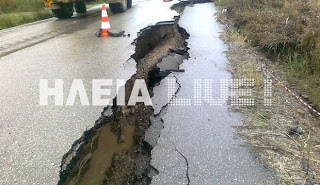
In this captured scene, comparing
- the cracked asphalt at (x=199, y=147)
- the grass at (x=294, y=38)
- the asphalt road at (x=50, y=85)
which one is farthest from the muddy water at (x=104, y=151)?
the grass at (x=294, y=38)

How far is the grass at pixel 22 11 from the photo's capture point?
30.9 feet

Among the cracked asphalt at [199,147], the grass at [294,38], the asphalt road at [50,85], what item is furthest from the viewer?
the grass at [294,38]

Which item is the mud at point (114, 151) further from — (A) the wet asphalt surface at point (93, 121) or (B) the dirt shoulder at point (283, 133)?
(B) the dirt shoulder at point (283, 133)

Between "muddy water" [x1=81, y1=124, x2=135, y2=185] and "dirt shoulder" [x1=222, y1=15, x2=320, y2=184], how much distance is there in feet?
4.21

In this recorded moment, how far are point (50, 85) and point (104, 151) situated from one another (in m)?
1.48

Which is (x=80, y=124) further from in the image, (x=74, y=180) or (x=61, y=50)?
(x=61, y=50)

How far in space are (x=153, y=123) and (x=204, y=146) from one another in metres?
0.72

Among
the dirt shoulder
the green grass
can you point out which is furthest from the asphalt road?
the green grass

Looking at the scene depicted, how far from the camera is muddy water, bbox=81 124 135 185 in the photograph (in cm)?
231

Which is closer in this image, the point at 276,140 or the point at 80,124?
the point at 276,140

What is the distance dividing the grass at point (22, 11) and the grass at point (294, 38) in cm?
783

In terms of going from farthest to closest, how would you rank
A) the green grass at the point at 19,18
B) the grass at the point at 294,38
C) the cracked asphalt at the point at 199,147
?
the green grass at the point at 19,18 < the grass at the point at 294,38 < the cracked asphalt at the point at 199,147

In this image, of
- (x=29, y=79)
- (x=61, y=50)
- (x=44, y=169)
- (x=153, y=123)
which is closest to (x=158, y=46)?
(x=61, y=50)

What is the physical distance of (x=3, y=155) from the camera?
2.23 metres
